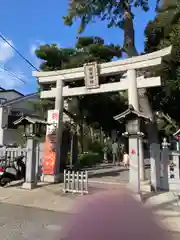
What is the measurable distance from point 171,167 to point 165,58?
4267 mm

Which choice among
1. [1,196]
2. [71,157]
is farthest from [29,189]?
[71,157]

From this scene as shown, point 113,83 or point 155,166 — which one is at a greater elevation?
point 113,83

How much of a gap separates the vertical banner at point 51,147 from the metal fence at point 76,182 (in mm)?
2066

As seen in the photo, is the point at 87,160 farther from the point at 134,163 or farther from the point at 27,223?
the point at 27,223

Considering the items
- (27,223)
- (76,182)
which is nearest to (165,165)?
(76,182)

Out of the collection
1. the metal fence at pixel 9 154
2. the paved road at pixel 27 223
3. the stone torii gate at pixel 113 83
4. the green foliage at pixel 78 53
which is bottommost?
the paved road at pixel 27 223

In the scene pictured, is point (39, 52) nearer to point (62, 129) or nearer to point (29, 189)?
point (62, 129)

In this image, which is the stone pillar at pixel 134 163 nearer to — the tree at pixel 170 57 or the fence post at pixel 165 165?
the fence post at pixel 165 165

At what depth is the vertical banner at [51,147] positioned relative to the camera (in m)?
11.9

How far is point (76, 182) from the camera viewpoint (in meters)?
9.74

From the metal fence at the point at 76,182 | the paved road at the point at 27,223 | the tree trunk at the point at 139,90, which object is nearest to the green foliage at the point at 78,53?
the tree trunk at the point at 139,90

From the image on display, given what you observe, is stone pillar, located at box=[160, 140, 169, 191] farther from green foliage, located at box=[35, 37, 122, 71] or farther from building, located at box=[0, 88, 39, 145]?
building, located at box=[0, 88, 39, 145]

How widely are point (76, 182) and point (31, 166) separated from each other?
2.02 m

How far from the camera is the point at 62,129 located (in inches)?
496
